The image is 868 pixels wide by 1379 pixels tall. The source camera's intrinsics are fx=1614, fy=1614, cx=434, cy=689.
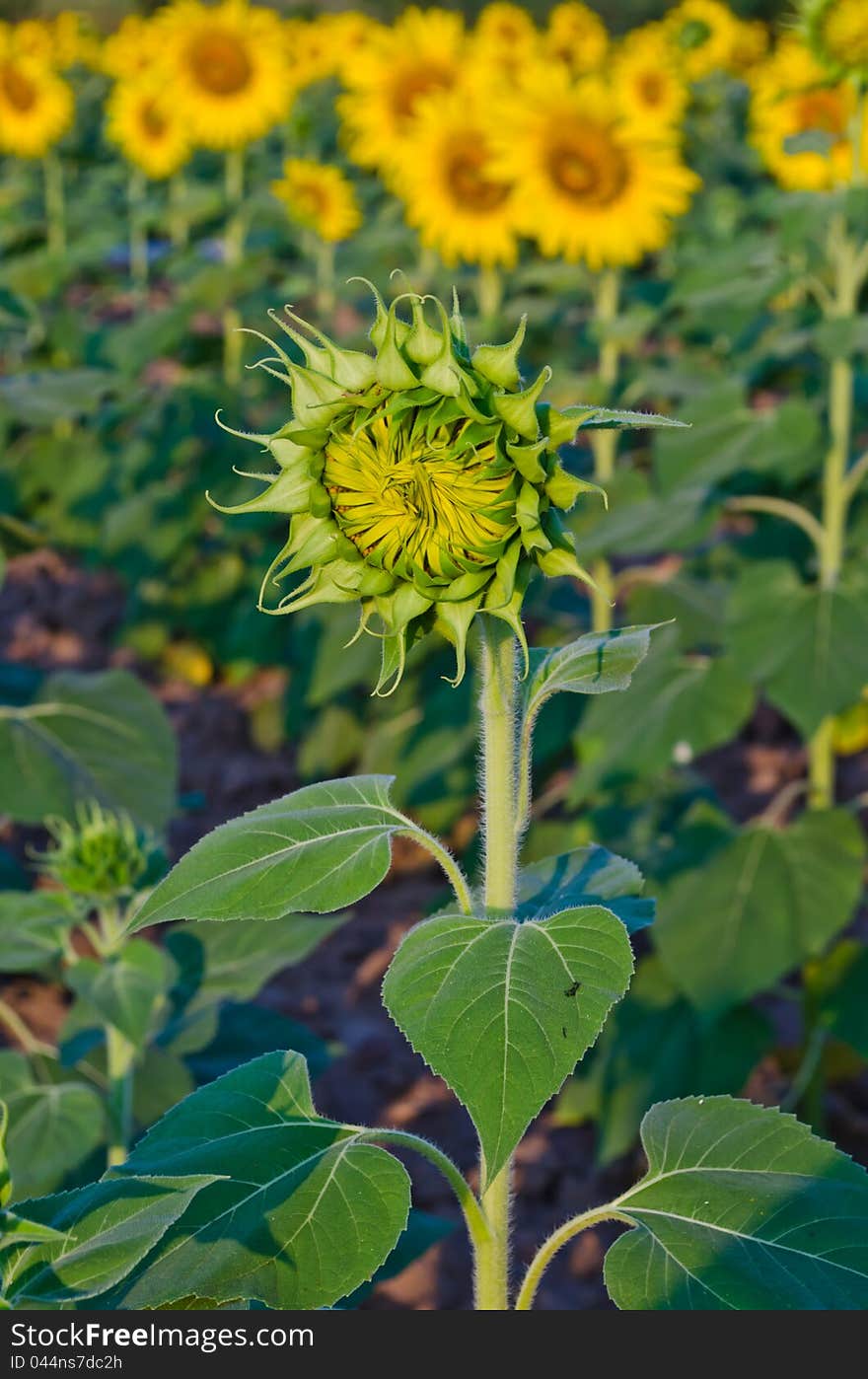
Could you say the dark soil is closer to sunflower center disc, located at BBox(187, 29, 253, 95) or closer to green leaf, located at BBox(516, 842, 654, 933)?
green leaf, located at BBox(516, 842, 654, 933)

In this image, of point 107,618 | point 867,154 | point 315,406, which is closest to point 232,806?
point 107,618

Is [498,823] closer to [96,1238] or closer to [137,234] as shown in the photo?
[96,1238]

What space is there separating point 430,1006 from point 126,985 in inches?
32.3

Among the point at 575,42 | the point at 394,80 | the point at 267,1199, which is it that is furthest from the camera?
the point at 575,42

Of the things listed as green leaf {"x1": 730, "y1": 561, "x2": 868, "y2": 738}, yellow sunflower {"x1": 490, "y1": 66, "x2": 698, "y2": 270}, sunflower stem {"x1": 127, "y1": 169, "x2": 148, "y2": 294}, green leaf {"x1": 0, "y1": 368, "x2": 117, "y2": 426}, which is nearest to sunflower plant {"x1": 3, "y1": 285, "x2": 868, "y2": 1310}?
green leaf {"x1": 730, "y1": 561, "x2": 868, "y2": 738}

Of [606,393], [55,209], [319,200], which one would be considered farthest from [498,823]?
[55,209]

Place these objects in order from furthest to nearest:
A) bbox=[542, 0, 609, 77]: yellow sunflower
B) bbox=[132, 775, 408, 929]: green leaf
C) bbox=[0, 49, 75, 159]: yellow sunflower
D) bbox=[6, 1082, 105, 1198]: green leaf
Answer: bbox=[0, 49, 75, 159]: yellow sunflower → bbox=[542, 0, 609, 77]: yellow sunflower → bbox=[6, 1082, 105, 1198]: green leaf → bbox=[132, 775, 408, 929]: green leaf

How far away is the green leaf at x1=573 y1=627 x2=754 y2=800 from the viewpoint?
267 centimetres

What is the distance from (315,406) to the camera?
97cm

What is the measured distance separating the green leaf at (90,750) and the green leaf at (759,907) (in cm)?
83

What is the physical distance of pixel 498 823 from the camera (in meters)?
1.15

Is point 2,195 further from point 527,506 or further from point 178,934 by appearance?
point 527,506

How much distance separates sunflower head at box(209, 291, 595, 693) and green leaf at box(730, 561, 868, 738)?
1594 mm

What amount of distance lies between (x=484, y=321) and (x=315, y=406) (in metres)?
3.17
